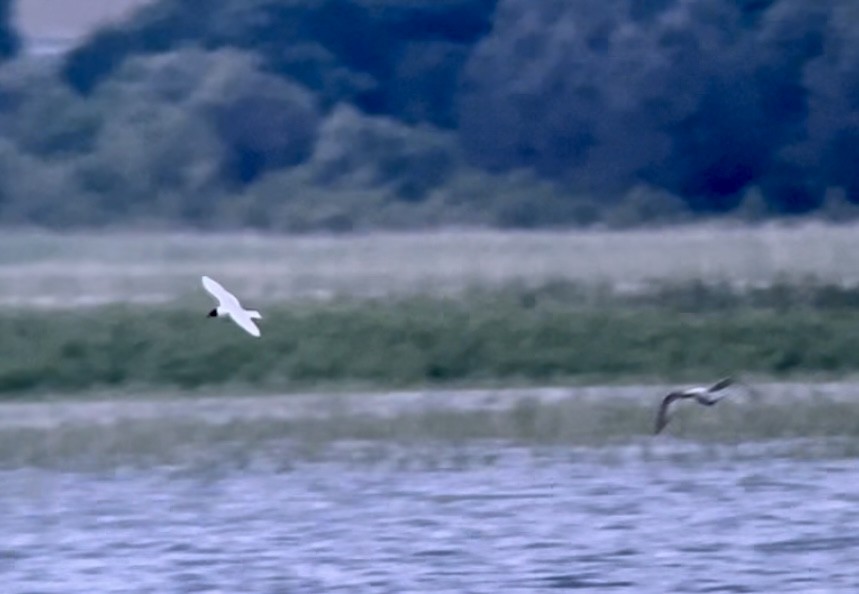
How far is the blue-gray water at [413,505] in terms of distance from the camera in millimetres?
12109

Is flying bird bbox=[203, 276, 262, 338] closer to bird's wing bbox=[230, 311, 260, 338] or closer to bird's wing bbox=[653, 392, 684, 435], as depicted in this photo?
bird's wing bbox=[230, 311, 260, 338]

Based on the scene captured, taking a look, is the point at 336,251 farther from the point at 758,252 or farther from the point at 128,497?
the point at 128,497

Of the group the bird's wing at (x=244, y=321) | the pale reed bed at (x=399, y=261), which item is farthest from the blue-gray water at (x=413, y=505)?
the pale reed bed at (x=399, y=261)

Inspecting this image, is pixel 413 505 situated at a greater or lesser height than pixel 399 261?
lesser

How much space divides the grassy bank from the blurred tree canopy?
31.2 feet

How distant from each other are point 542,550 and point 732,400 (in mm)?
3908

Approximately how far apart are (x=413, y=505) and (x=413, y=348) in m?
4.43

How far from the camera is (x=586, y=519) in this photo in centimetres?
1335

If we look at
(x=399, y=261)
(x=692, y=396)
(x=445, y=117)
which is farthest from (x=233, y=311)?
(x=445, y=117)

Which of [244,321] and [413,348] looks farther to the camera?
[413,348]

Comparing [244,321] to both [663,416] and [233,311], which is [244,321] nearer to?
[233,311]

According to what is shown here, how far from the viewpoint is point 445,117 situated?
33906 millimetres

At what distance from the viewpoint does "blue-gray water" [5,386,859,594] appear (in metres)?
12.1

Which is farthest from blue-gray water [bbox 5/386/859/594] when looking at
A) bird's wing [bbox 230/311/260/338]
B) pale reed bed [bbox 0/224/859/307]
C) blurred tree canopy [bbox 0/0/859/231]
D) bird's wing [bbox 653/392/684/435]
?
blurred tree canopy [bbox 0/0/859/231]
